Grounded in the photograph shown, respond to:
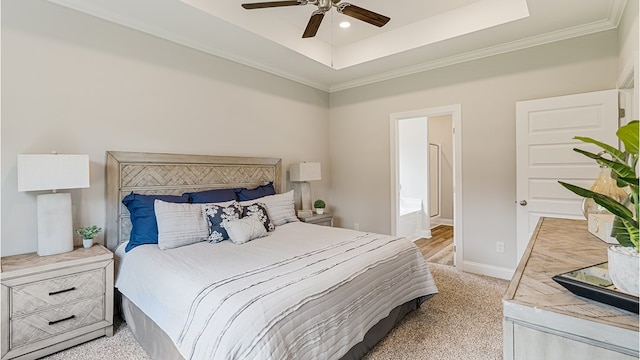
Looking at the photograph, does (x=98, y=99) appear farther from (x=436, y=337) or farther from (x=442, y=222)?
(x=442, y=222)

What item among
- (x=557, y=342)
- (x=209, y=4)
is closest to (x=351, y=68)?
(x=209, y=4)

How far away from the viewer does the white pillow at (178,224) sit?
2424 millimetres

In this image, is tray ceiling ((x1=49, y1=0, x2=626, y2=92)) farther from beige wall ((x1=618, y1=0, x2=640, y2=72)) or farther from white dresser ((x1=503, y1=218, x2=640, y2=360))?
white dresser ((x1=503, y1=218, x2=640, y2=360))

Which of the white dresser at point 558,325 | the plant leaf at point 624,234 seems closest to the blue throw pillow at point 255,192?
the white dresser at point 558,325

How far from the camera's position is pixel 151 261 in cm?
216

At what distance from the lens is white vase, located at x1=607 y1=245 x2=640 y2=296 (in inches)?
29.6

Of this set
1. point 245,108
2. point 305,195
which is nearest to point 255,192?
point 305,195

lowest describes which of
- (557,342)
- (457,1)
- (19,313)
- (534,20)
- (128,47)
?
(19,313)

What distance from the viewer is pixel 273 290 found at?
1.58 metres

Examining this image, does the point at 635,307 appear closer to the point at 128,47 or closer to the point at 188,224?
the point at 188,224

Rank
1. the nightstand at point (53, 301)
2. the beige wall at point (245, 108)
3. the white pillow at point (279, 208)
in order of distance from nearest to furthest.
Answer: the nightstand at point (53, 301), the beige wall at point (245, 108), the white pillow at point (279, 208)

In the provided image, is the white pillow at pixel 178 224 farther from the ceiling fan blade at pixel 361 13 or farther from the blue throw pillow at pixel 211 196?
the ceiling fan blade at pixel 361 13

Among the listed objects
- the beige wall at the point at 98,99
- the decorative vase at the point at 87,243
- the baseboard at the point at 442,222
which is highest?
the beige wall at the point at 98,99

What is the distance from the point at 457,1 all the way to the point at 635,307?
3292mm
